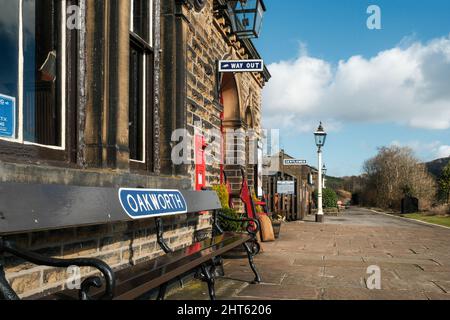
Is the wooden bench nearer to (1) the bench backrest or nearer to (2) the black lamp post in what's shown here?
(1) the bench backrest

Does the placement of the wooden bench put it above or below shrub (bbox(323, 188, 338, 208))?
above

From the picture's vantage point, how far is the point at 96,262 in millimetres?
2236

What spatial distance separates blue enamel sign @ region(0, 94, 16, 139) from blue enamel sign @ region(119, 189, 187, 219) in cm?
91

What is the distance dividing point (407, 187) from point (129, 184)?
37.4m

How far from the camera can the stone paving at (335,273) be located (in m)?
4.66

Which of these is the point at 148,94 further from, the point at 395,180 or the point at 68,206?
the point at 395,180

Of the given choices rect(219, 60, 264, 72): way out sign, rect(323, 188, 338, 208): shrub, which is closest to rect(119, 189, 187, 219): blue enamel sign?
rect(219, 60, 264, 72): way out sign

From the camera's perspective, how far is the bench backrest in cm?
232

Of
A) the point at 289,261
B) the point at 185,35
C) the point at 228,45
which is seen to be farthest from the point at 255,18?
the point at 289,261

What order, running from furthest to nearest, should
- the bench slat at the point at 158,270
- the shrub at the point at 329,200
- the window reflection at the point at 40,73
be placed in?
the shrub at the point at 329,200 → the window reflection at the point at 40,73 → the bench slat at the point at 158,270

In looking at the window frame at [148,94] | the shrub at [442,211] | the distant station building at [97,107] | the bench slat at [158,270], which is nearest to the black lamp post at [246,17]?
the distant station building at [97,107]

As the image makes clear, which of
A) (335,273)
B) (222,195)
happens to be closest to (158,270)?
(335,273)

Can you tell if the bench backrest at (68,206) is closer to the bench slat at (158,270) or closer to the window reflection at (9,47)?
the bench slat at (158,270)

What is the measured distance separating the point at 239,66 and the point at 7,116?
5136 mm
